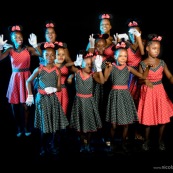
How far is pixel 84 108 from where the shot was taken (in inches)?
112

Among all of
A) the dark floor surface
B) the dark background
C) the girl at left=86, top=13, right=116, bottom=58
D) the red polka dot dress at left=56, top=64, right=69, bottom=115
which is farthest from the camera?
the dark background

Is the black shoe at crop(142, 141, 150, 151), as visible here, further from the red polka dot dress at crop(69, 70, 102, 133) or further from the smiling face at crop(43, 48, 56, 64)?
the smiling face at crop(43, 48, 56, 64)

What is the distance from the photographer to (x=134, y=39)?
10.6 ft

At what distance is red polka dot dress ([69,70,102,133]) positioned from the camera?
2865mm

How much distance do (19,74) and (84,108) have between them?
1017mm

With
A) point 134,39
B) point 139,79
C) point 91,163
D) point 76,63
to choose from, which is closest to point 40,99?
point 76,63

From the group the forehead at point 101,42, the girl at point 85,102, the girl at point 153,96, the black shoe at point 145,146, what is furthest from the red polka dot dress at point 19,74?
the black shoe at point 145,146

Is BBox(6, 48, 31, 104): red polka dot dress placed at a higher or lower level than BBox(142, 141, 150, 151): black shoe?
higher

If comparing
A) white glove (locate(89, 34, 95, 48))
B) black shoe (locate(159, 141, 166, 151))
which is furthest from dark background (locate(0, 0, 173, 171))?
black shoe (locate(159, 141, 166, 151))

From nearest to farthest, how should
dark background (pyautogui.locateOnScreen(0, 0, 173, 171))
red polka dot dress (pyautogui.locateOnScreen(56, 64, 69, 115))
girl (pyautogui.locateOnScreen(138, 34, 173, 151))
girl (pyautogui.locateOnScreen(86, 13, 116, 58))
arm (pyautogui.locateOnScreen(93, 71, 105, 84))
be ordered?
arm (pyautogui.locateOnScreen(93, 71, 105, 84))
girl (pyautogui.locateOnScreen(138, 34, 173, 151))
red polka dot dress (pyautogui.locateOnScreen(56, 64, 69, 115))
girl (pyautogui.locateOnScreen(86, 13, 116, 58))
dark background (pyautogui.locateOnScreen(0, 0, 173, 171))

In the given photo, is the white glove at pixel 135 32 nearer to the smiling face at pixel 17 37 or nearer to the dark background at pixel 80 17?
the dark background at pixel 80 17

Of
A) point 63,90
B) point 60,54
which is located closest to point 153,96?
point 63,90

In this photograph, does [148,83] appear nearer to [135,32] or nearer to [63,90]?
[135,32]

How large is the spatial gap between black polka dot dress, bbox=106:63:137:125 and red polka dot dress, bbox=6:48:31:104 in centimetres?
113
